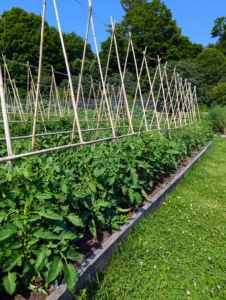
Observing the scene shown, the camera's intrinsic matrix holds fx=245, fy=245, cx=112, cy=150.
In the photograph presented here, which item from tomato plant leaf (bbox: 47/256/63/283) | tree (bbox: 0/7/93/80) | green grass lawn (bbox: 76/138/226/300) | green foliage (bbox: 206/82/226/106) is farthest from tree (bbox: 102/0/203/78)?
tomato plant leaf (bbox: 47/256/63/283)

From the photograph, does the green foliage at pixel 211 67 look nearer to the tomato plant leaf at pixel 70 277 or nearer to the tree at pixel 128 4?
the tree at pixel 128 4

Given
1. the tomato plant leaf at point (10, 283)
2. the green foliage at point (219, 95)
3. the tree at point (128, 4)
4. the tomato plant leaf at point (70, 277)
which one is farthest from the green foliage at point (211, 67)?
the tomato plant leaf at point (10, 283)

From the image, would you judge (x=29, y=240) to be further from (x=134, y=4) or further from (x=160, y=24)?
(x=134, y=4)

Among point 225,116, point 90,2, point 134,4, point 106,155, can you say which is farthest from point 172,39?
point 106,155

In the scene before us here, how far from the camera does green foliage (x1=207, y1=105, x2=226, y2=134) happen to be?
1301cm

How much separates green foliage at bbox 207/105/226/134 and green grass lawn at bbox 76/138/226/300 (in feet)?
34.4

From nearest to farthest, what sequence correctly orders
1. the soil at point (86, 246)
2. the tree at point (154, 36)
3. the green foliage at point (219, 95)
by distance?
the soil at point (86, 246) < the green foliage at point (219, 95) < the tree at point (154, 36)

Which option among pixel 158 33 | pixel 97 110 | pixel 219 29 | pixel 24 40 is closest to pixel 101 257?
pixel 97 110

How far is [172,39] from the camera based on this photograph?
30828 mm

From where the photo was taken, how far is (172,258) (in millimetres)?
2365

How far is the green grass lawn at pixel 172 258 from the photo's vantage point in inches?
77.0

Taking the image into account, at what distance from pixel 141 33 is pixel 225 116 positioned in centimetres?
2378

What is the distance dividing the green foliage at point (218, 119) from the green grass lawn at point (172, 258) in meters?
10.5

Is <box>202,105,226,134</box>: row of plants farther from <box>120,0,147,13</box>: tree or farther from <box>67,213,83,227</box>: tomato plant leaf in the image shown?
<box>120,0,147,13</box>: tree
